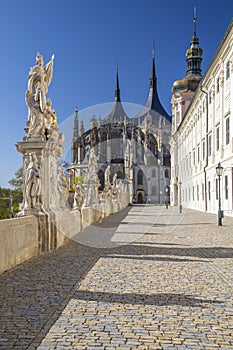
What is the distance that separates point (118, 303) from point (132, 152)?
8272 centimetres

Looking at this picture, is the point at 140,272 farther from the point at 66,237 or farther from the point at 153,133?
the point at 153,133

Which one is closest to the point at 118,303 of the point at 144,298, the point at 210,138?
the point at 144,298

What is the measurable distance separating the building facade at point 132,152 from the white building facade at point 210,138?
1308 inches

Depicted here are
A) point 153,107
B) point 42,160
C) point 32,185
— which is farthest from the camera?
point 153,107

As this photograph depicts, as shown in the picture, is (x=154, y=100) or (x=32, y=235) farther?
(x=154, y=100)

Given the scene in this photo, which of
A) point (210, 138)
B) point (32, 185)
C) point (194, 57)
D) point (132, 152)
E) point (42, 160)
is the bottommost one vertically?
point (32, 185)

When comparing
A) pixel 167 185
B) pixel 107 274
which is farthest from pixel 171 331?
pixel 167 185

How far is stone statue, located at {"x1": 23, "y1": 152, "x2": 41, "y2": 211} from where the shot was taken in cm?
985

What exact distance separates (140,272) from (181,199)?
45.2 m

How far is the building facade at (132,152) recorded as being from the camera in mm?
86438

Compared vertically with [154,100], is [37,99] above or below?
below

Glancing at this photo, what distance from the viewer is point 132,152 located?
87.7m

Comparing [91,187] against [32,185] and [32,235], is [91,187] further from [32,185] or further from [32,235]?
[32,235]

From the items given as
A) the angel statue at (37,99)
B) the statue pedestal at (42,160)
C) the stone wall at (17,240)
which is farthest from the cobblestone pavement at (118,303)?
A: the angel statue at (37,99)
